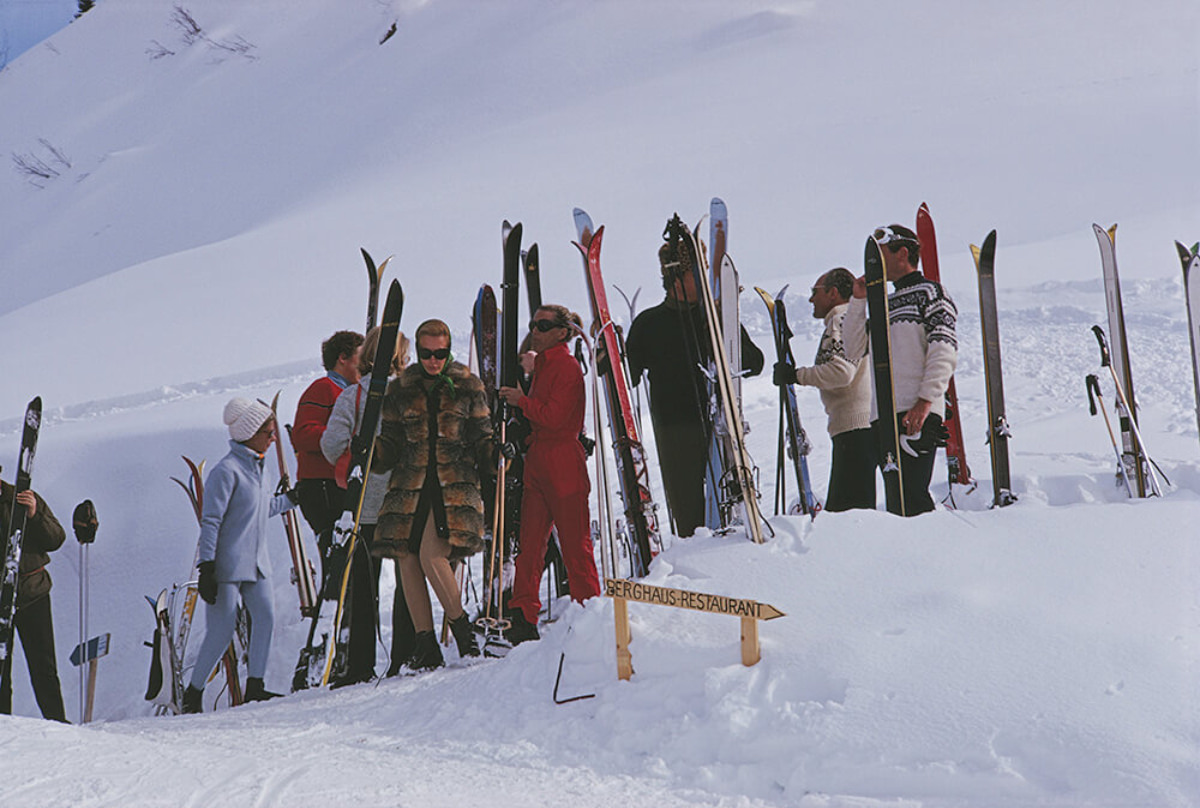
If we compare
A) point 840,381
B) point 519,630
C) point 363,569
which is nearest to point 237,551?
point 363,569

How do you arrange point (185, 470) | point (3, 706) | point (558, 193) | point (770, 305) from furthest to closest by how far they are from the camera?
point (558, 193), point (185, 470), point (770, 305), point (3, 706)

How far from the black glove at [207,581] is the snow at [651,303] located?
1.82ft

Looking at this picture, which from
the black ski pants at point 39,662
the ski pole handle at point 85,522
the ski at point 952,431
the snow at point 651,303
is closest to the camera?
the snow at point 651,303

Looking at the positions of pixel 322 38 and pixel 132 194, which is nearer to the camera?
pixel 132 194

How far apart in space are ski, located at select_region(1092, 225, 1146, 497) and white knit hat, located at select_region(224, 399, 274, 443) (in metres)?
4.13

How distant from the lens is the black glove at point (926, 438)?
14.6 feet

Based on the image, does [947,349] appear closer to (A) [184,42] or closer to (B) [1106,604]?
(B) [1106,604]

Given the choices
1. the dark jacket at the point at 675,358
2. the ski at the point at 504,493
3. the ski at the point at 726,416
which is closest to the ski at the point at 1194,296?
the dark jacket at the point at 675,358

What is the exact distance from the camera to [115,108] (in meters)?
37.2

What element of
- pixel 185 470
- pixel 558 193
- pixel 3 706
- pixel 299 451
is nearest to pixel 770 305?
pixel 299 451

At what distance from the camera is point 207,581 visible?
4.52 metres

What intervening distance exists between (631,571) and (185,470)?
4.38m

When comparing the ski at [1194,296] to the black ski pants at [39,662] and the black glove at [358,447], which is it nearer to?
the black glove at [358,447]

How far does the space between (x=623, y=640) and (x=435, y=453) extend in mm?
1430
